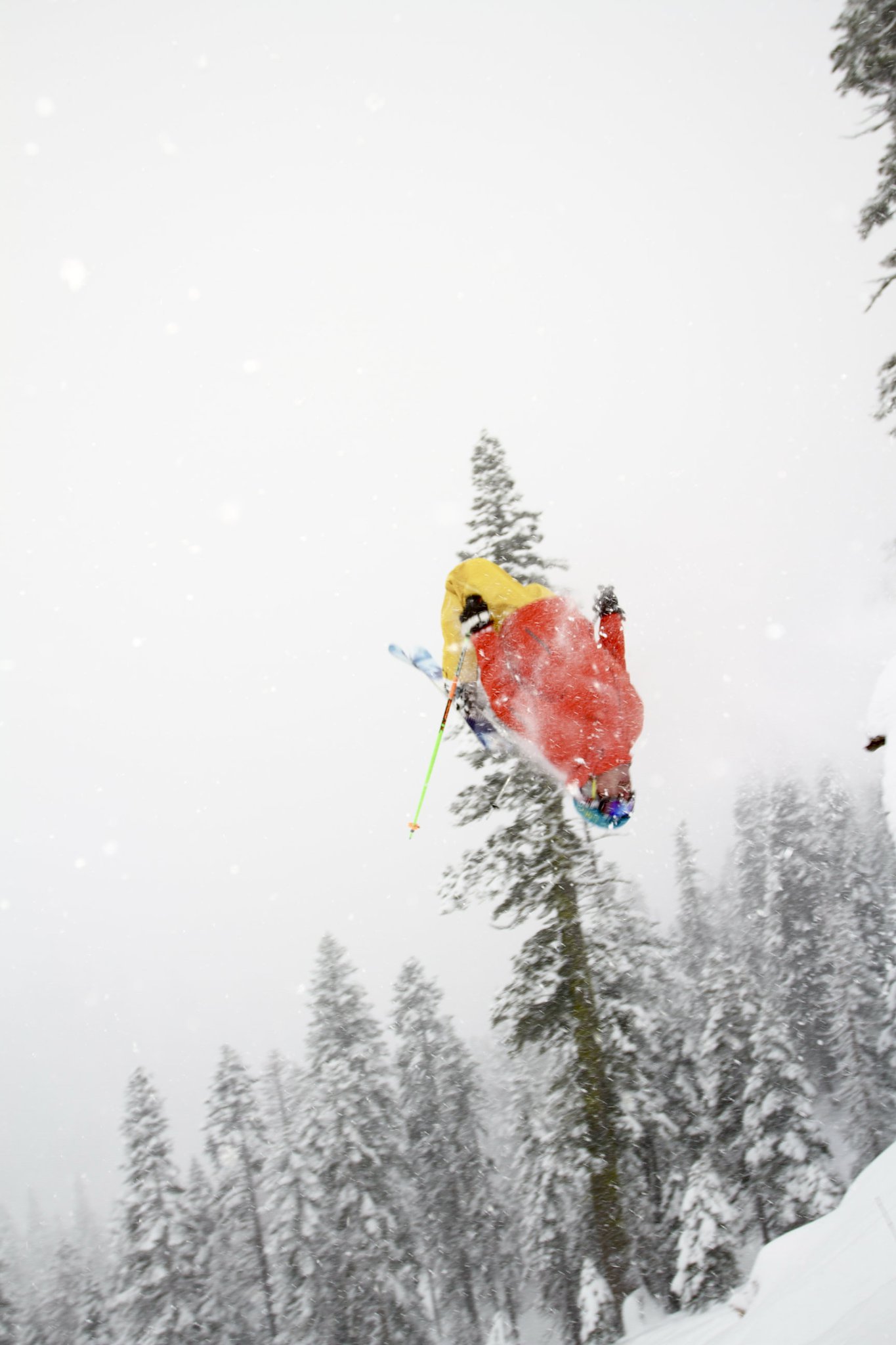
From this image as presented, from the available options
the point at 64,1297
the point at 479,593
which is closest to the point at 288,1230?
the point at 479,593

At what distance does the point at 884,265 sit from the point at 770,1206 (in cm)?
2250

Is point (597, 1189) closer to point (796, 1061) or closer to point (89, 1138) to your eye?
point (796, 1061)

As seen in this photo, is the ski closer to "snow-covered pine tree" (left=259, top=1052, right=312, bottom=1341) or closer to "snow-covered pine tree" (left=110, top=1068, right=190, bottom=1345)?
"snow-covered pine tree" (left=259, top=1052, right=312, bottom=1341)

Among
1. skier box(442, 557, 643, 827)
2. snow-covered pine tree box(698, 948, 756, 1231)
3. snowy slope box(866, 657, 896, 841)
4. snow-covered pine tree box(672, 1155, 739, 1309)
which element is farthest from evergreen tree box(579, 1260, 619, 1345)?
snowy slope box(866, 657, 896, 841)

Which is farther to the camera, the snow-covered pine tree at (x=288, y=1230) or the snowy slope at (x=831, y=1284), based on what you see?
the snow-covered pine tree at (x=288, y=1230)

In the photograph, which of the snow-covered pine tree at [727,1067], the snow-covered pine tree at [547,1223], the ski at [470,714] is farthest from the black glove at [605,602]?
the snow-covered pine tree at [727,1067]

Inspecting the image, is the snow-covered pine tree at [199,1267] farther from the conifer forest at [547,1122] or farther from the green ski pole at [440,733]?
the green ski pole at [440,733]

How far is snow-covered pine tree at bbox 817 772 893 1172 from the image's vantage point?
78.1ft

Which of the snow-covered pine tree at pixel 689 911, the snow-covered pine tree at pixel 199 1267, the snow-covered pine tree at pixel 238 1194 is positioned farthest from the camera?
the snow-covered pine tree at pixel 689 911

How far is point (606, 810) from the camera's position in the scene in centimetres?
935

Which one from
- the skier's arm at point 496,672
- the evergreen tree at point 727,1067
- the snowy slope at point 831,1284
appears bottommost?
the snowy slope at point 831,1284

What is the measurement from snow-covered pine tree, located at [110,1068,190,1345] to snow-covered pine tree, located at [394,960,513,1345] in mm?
7156

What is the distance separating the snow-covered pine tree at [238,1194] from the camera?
2500 cm

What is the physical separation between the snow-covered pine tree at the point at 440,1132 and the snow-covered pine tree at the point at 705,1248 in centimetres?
984
